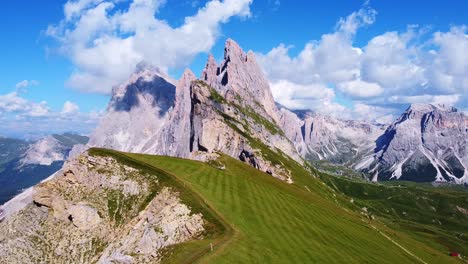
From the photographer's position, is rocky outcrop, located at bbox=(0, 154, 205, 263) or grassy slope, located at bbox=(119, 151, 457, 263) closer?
grassy slope, located at bbox=(119, 151, 457, 263)

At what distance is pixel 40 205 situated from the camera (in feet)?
306

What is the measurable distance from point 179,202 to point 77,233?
24564 mm

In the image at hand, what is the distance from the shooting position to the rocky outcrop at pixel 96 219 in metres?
76.7

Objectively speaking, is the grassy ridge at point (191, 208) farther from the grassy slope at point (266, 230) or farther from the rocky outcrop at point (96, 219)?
the rocky outcrop at point (96, 219)

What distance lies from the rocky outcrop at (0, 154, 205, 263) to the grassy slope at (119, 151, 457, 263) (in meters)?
7.32

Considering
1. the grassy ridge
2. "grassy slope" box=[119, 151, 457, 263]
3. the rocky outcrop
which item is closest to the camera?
the grassy ridge

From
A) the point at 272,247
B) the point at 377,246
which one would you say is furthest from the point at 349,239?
the point at 272,247

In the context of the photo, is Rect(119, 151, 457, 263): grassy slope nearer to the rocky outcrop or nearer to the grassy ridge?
the grassy ridge

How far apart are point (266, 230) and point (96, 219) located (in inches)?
1498

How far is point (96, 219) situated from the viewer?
8981 centimetres

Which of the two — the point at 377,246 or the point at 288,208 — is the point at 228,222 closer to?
the point at 288,208

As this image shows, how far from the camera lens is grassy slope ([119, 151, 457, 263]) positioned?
2643 inches

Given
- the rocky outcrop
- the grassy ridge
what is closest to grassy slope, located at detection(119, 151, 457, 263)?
the grassy ridge

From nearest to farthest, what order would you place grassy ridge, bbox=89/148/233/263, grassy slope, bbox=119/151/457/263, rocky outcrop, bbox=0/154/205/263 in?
1. grassy ridge, bbox=89/148/233/263
2. grassy slope, bbox=119/151/457/263
3. rocky outcrop, bbox=0/154/205/263
